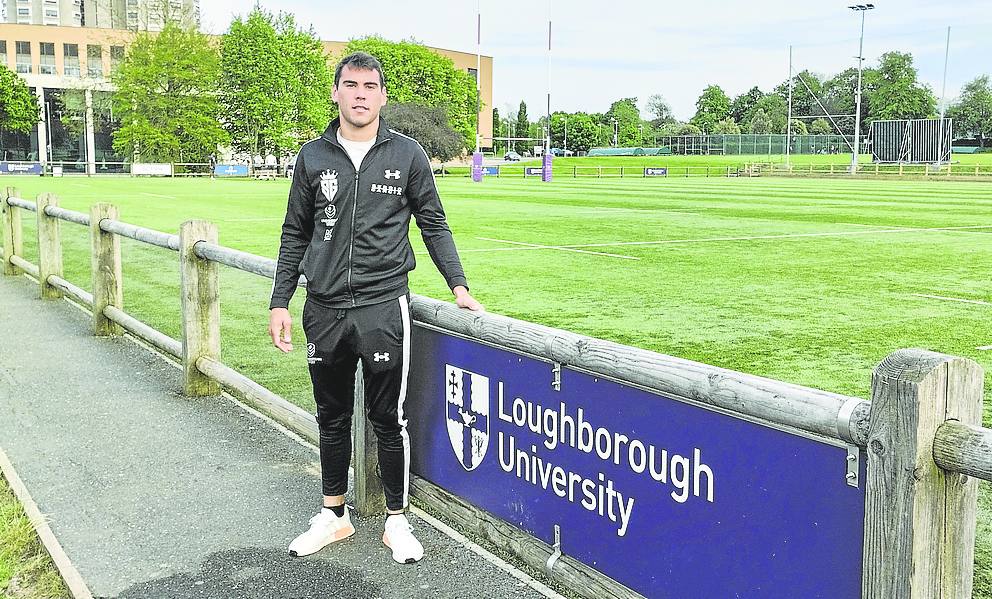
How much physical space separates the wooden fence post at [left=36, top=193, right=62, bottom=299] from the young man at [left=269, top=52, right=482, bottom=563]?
7.44m

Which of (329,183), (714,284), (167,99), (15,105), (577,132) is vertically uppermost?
(167,99)

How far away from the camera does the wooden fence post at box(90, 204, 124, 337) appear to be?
27.0 ft

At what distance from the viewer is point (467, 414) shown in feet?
12.8

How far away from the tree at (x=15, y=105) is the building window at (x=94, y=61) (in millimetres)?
5228

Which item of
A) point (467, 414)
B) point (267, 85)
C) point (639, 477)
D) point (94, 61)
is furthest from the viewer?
point (94, 61)

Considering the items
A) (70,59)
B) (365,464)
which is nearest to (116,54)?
(70,59)

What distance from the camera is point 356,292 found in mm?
3803

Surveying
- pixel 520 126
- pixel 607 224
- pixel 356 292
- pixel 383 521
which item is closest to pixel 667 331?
pixel 383 521

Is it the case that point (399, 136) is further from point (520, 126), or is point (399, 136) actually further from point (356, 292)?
point (520, 126)

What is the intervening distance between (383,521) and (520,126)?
159437 millimetres

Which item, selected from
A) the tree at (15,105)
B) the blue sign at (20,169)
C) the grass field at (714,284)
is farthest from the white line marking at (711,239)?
the tree at (15,105)

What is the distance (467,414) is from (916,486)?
6.54 feet

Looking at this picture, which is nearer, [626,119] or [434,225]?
[434,225]

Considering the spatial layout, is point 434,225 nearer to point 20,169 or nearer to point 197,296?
point 197,296
